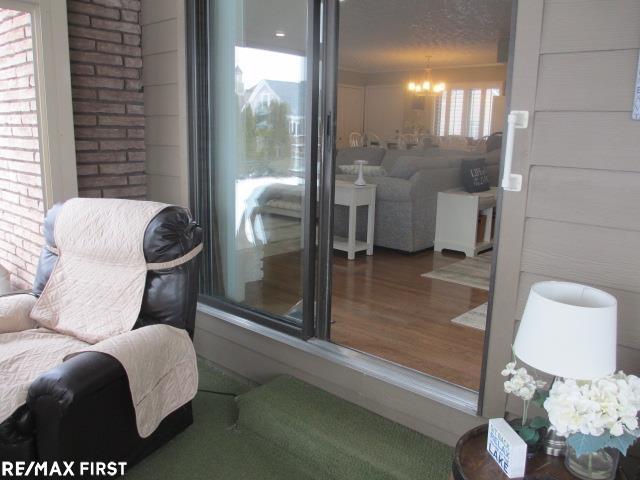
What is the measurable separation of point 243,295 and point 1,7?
1.87 m

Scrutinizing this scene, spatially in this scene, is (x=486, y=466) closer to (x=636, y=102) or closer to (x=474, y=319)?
(x=636, y=102)

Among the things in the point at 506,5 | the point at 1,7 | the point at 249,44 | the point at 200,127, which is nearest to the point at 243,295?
the point at 200,127

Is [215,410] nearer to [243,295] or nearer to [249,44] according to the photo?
[243,295]

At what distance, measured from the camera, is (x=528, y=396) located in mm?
1417

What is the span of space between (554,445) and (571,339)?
1.29 ft

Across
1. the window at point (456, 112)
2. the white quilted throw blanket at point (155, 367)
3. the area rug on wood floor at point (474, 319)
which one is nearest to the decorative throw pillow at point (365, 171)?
the area rug on wood floor at point (474, 319)

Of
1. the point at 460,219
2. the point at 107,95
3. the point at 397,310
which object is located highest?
the point at 107,95

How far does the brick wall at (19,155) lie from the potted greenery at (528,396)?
256cm

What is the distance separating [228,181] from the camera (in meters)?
2.97

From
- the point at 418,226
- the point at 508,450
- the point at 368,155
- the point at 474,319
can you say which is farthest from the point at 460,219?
the point at 508,450

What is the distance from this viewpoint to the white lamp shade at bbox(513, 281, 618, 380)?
126 cm

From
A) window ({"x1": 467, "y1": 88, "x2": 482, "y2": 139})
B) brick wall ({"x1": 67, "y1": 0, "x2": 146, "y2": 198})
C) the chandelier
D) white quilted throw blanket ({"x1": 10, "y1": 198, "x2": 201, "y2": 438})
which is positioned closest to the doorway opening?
the chandelier

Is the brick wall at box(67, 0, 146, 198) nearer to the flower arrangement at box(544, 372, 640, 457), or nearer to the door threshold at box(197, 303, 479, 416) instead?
the door threshold at box(197, 303, 479, 416)

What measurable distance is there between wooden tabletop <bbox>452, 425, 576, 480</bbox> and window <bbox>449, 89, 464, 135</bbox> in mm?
10217
